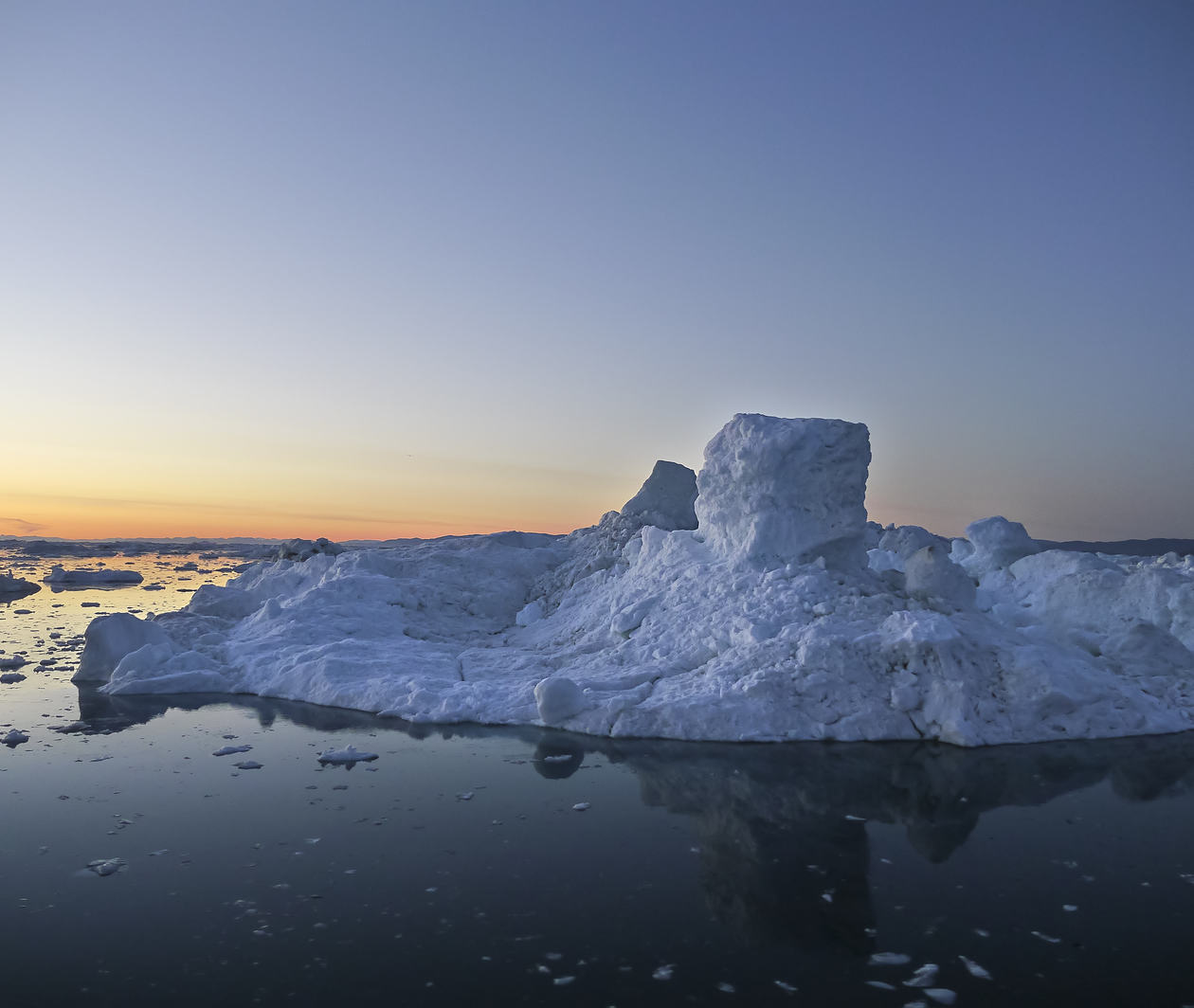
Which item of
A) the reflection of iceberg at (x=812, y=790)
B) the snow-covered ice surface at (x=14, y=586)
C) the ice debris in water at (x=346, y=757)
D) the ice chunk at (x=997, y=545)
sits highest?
the ice chunk at (x=997, y=545)

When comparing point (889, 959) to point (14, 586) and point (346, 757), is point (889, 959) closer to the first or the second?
point (346, 757)

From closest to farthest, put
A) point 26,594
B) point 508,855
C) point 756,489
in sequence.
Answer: point 508,855 → point 756,489 → point 26,594

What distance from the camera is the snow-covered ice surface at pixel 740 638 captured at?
39.9 ft

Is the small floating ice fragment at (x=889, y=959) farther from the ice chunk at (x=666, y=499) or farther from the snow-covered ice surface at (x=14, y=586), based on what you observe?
the snow-covered ice surface at (x=14, y=586)

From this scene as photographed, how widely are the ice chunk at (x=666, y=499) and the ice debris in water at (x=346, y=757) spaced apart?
14554 millimetres

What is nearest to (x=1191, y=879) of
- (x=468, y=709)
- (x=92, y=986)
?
(x=92, y=986)

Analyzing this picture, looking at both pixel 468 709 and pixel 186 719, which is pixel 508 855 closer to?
pixel 468 709

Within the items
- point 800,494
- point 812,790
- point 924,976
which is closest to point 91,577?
point 800,494

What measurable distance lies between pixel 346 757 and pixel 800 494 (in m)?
10.6

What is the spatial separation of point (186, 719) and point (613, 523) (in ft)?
Result: 47.1

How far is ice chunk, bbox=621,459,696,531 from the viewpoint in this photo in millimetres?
24844

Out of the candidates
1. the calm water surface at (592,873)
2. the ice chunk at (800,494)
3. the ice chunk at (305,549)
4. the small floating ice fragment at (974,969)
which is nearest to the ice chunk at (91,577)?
the ice chunk at (305,549)

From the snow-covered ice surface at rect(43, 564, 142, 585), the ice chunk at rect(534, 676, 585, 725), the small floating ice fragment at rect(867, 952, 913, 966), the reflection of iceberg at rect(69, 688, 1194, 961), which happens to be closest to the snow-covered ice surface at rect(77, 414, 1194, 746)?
the ice chunk at rect(534, 676, 585, 725)

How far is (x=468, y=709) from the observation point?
43.8 ft
